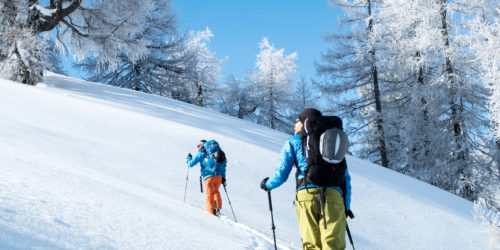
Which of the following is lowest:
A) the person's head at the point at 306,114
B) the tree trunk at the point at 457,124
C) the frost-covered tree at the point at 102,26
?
the tree trunk at the point at 457,124

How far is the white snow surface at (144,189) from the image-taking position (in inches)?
99.2

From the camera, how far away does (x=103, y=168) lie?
564 centimetres

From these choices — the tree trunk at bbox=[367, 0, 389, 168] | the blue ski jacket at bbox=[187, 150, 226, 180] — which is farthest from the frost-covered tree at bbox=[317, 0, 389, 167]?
the blue ski jacket at bbox=[187, 150, 226, 180]

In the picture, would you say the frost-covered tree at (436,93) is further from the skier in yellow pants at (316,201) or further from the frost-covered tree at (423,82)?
the skier in yellow pants at (316,201)

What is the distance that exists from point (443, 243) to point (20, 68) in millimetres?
12744

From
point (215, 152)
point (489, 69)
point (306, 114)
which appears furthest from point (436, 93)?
point (306, 114)

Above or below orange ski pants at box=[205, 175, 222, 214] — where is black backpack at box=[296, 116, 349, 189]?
above

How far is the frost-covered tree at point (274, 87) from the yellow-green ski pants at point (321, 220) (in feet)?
68.8

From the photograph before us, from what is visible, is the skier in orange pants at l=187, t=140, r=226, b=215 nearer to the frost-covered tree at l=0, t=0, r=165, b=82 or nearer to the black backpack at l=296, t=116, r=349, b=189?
the black backpack at l=296, t=116, r=349, b=189

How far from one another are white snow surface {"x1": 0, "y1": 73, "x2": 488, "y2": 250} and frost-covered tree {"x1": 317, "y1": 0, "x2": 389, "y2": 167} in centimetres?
729

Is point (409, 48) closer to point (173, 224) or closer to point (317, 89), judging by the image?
point (317, 89)

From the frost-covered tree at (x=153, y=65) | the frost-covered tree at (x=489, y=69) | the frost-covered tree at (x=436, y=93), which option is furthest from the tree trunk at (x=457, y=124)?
the frost-covered tree at (x=153, y=65)

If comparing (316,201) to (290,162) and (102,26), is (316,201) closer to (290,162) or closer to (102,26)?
(290,162)

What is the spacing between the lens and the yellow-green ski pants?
2771 mm
